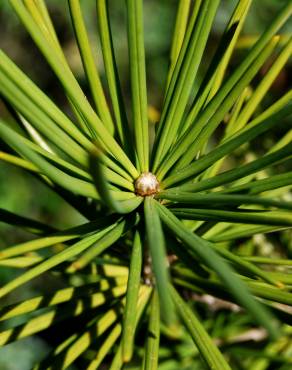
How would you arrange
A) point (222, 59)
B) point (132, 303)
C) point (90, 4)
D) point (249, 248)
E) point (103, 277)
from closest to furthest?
point (132, 303) < point (222, 59) < point (103, 277) < point (249, 248) < point (90, 4)

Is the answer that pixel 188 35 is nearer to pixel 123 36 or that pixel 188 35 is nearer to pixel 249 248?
pixel 249 248

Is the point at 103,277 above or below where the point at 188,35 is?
below

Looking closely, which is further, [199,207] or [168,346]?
[168,346]

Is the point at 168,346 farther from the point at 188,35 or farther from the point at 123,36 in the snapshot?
the point at 123,36

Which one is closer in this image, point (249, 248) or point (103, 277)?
point (103, 277)

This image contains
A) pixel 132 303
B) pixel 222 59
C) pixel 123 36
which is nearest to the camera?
pixel 132 303

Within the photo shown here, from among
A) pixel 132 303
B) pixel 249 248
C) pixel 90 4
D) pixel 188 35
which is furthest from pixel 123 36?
pixel 132 303

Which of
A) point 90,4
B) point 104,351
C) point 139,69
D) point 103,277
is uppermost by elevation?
point 90,4

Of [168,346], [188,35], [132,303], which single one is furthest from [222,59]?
[168,346]

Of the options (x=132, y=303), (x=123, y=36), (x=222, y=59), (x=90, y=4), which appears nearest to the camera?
(x=132, y=303)
